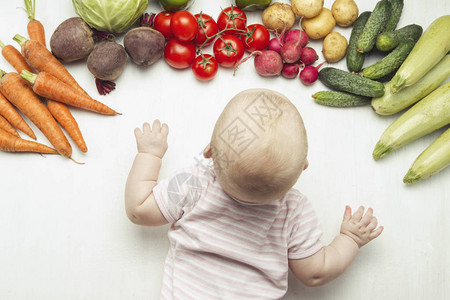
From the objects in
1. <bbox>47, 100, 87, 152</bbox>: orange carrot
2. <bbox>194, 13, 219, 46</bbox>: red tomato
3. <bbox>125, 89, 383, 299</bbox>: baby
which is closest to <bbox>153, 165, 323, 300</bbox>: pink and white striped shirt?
<bbox>125, 89, 383, 299</bbox>: baby

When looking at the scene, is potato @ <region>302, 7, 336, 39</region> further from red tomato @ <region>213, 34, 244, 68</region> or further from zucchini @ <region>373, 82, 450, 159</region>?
zucchini @ <region>373, 82, 450, 159</region>

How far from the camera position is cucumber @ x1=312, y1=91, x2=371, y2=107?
1.26 m

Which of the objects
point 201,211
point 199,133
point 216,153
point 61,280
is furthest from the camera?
point 199,133

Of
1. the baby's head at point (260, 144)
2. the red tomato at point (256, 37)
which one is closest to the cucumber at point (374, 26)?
the red tomato at point (256, 37)

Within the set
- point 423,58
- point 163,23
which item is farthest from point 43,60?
point 423,58

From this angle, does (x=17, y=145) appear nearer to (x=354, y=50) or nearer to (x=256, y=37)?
(x=256, y=37)

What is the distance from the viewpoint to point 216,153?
2.71 feet

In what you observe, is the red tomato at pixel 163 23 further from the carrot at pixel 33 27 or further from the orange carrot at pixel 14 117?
the orange carrot at pixel 14 117

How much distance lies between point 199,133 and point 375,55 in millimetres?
590

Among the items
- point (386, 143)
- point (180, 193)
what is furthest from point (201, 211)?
point (386, 143)

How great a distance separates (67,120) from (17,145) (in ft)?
0.50

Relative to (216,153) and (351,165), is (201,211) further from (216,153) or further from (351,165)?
(351,165)

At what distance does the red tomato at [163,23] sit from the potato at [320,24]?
0.41 meters

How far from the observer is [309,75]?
4.16 feet
